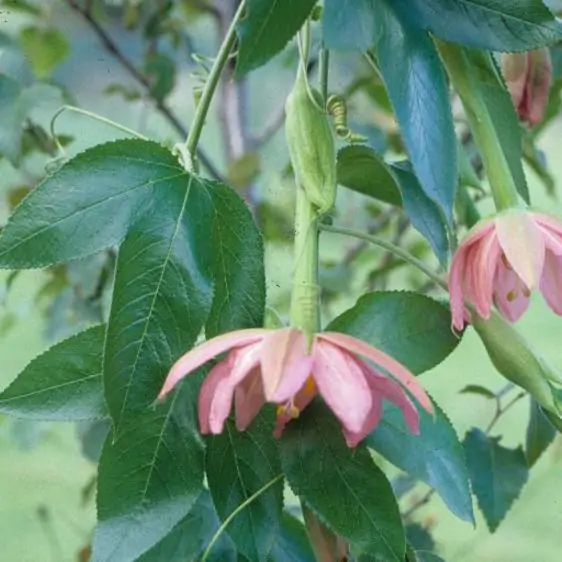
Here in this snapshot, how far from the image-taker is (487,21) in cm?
37

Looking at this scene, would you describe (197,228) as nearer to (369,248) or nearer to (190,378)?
(190,378)

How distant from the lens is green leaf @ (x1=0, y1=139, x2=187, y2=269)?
1.14ft

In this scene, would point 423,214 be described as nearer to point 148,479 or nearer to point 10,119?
point 148,479

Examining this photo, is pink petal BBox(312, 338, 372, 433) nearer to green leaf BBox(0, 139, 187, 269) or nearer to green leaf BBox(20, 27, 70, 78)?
green leaf BBox(0, 139, 187, 269)

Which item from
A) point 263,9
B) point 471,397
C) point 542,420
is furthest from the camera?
point 471,397

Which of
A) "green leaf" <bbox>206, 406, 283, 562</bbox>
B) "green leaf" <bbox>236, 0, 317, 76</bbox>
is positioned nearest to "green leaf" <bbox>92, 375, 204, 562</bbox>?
"green leaf" <bbox>206, 406, 283, 562</bbox>

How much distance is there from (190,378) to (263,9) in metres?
0.12

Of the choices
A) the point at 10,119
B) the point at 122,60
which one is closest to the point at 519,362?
the point at 10,119

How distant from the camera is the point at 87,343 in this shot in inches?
15.3

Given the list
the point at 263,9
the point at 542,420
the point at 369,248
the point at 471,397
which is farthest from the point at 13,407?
the point at 471,397

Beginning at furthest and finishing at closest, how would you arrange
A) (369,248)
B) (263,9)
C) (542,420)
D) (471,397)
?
(471,397) → (369,248) → (542,420) → (263,9)

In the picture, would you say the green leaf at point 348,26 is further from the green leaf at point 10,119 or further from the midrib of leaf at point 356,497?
the green leaf at point 10,119

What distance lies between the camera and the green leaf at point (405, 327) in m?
0.40

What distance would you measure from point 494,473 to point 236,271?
29 centimetres
